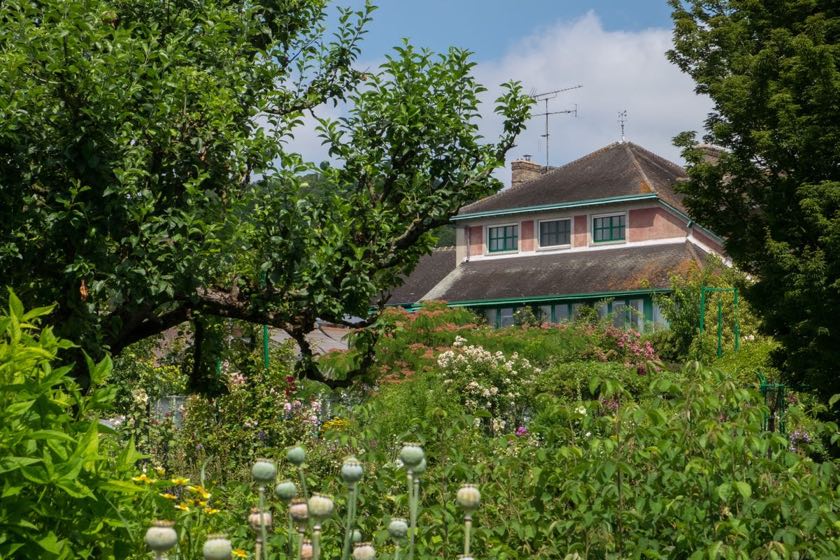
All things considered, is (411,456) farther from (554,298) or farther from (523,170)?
(523,170)

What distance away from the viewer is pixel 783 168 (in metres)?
14.1

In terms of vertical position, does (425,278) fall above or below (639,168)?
below

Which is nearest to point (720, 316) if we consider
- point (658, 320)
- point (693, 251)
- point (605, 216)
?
point (658, 320)

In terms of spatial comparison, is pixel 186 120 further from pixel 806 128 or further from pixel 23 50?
pixel 806 128

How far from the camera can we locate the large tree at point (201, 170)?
7.45 metres

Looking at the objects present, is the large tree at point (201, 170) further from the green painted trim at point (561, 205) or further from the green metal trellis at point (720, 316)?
the green painted trim at point (561, 205)

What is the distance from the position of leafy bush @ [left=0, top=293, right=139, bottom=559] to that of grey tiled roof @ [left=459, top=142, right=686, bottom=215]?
3360 centimetres

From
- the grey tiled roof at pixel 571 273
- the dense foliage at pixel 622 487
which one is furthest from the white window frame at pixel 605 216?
the dense foliage at pixel 622 487

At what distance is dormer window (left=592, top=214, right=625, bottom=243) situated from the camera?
123 ft

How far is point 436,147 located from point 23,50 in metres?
3.76

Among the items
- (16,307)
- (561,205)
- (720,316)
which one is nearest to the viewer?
(16,307)

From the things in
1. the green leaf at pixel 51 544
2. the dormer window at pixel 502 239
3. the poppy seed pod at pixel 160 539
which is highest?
the dormer window at pixel 502 239

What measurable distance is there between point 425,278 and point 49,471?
Result: 45.2 metres

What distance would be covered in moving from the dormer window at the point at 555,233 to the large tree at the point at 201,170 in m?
29.0
